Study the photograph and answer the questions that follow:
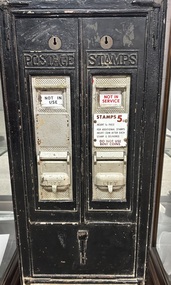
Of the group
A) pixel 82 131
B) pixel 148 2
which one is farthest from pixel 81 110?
pixel 148 2

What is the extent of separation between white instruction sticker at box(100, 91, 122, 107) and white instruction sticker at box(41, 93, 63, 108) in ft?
0.63

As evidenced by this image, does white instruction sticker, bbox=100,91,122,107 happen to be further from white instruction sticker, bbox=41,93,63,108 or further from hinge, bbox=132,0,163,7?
hinge, bbox=132,0,163,7

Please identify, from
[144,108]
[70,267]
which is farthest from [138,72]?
[70,267]

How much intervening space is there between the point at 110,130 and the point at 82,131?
5.2 inches

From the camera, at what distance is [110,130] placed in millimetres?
1414

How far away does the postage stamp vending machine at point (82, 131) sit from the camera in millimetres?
1282

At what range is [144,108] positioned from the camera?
54.5 inches

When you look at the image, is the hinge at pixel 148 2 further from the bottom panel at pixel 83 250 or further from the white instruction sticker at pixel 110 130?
the bottom panel at pixel 83 250

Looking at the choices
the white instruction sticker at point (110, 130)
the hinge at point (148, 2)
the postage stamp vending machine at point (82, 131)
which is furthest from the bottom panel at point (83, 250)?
the hinge at point (148, 2)

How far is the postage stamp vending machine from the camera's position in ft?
4.21

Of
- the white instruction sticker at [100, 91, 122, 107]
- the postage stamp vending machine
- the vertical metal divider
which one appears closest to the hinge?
the postage stamp vending machine

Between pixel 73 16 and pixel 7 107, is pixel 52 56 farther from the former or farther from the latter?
pixel 7 107

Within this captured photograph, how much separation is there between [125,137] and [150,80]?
0.28 meters

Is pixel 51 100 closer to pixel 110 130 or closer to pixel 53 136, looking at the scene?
pixel 53 136
